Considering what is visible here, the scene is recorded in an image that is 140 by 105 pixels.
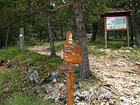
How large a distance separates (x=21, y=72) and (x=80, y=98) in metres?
4.71

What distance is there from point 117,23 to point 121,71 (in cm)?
580

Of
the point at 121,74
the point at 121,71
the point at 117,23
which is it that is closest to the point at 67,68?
the point at 121,74

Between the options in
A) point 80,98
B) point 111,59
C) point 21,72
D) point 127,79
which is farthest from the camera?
point 111,59

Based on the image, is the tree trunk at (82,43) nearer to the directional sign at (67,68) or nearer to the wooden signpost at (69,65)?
the wooden signpost at (69,65)

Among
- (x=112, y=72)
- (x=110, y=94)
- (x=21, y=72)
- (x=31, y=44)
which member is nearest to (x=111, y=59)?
(x=112, y=72)

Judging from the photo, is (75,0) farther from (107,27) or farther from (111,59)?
(107,27)

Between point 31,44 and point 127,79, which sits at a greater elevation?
point 31,44

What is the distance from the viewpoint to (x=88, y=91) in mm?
5148

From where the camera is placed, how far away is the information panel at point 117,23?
11805mm

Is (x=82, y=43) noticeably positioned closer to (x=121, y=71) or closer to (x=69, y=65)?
(x=69, y=65)

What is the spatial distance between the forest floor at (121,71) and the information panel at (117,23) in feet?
8.30

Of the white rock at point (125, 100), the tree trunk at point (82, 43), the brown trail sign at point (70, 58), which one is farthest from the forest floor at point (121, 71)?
the brown trail sign at point (70, 58)

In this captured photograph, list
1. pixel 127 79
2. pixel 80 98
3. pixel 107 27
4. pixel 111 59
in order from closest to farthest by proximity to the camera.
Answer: pixel 80 98 < pixel 127 79 < pixel 111 59 < pixel 107 27

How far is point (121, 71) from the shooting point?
7359 mm
